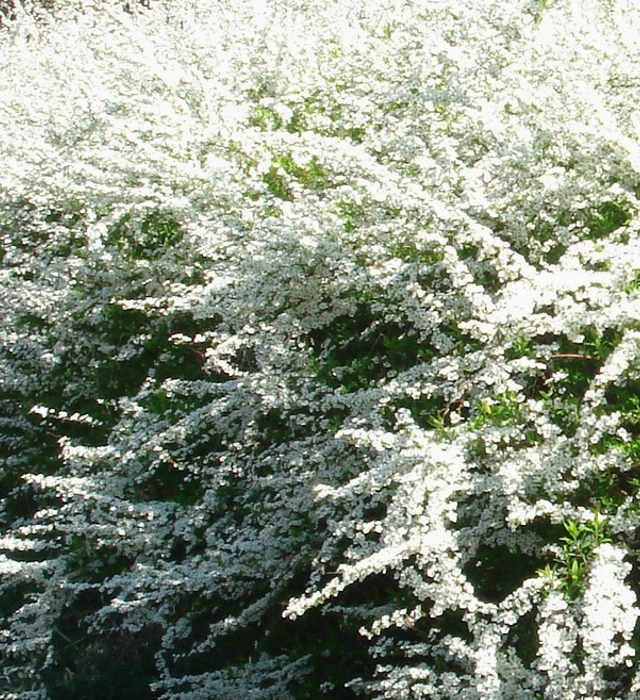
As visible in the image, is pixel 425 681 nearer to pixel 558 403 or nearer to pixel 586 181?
pixel 558 403

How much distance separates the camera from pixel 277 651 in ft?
11.9

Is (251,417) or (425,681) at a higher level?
(251,417)

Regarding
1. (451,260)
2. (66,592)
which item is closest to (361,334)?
(451,260)

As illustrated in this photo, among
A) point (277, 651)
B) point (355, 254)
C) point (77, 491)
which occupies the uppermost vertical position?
point (355, 254)

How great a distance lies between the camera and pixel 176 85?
4.66 meters

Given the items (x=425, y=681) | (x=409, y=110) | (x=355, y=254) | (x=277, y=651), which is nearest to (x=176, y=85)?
(x=409, y=110)

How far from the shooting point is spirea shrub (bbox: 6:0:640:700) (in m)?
2.74

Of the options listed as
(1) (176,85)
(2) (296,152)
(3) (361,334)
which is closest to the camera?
(3) (361,334)

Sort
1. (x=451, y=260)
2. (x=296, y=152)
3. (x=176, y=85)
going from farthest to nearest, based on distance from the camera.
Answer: (x=176, y=85)
(x=296, y=152)
(x=451, y=260)

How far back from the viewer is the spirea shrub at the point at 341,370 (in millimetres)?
2738

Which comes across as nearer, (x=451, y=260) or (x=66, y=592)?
(x=451, y=260)

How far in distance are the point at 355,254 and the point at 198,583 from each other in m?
1.21

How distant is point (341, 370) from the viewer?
3.46 m

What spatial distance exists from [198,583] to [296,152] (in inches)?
61.8
